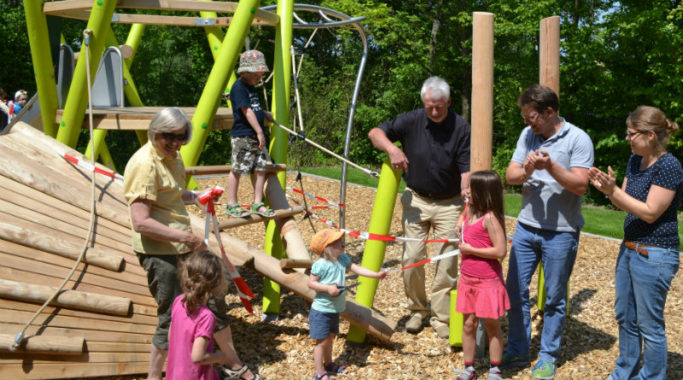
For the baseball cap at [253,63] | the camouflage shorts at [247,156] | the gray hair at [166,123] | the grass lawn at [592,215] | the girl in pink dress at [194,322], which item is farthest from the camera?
the grass lawn at [592,215]

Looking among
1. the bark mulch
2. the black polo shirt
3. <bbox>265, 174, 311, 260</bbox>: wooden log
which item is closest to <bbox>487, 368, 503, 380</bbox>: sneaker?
the bark mulch

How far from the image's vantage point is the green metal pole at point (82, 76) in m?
4.55

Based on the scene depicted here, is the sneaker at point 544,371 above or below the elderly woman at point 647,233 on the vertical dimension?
below

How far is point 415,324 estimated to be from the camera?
16.4ft

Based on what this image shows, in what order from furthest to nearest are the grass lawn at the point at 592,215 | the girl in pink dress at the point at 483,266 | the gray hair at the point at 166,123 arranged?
the grass lawn at the point at 592,215
the girl in pink dress at the point at 483,266
the gray hair at the point at 166,123

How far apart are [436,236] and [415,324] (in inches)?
29.1

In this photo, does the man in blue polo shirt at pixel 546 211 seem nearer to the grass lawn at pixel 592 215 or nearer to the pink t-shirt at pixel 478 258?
the pink t-shirt at pixel 478 258

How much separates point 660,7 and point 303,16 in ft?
42.8

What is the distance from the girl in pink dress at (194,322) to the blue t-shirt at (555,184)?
2.06 meters

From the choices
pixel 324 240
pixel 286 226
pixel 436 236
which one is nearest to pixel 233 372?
pixel 324 240

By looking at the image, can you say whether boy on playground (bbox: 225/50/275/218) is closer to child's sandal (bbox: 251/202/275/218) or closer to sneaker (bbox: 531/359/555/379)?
child's sandal (bbox: 251/202/275/218)

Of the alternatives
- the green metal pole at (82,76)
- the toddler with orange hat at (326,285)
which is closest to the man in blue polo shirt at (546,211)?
Answer: the toddler with orange hat at (326,285)

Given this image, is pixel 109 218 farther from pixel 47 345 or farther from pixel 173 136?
pixel 173 136

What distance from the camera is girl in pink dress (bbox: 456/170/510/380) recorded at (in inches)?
151
